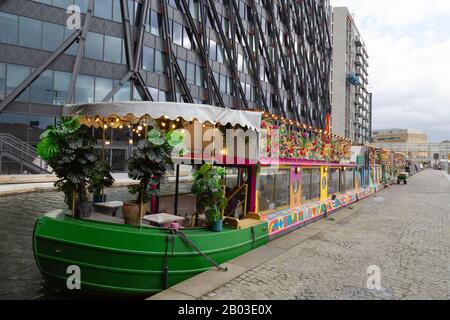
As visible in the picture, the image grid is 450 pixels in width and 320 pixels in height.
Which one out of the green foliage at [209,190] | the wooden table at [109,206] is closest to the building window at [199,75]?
the wooden table at [109,206]

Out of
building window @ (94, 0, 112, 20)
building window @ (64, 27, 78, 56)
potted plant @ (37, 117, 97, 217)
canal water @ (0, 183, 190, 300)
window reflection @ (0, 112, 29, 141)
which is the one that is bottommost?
canal water @ (0, 183, 190, 300)

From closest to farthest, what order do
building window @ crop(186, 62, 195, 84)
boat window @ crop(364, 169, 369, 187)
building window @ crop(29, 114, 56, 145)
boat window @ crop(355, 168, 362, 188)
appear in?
boat window @ crop(355, 168, 362, 188)
boat window @ crop(364, 169, 369, 187)
building window @ crop(29, 114, 56, 145)
building window @ crop(186, 62, 195, 84)

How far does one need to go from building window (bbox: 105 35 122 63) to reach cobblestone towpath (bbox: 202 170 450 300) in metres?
26.3

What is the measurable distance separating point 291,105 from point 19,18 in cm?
4259

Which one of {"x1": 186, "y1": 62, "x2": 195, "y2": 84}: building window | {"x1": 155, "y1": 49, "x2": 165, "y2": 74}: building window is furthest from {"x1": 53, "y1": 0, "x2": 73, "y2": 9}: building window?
{"x1": 186, "y1": 62, "x2": 195, "y2": 84}: building window

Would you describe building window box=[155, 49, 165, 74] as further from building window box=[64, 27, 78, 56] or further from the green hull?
the green hull

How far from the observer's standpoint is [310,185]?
41.9ft

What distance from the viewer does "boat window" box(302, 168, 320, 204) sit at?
12.1 m

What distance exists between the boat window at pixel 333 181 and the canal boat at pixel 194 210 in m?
1.34

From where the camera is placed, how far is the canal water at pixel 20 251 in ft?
20.9

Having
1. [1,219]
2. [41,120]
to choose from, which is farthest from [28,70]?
[1,219]

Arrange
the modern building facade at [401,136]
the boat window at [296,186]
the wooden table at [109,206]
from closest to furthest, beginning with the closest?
1. the wooden table at [109,206]
2. the boat window at [296,186]
3. the modern building facade at [401,136]

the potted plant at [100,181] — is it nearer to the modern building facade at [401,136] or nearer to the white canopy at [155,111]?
the white canopy at [155,111]

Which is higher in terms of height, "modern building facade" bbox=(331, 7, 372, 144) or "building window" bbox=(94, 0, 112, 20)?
"modern building facade" bbox=(331, 7, 372, 144)
